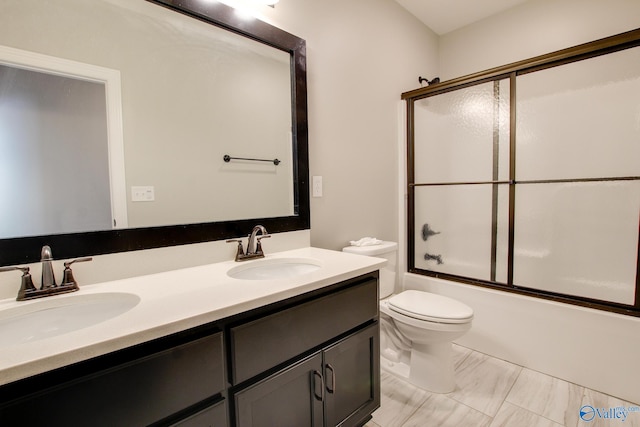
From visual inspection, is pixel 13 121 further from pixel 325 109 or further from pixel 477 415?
pixel 477 415

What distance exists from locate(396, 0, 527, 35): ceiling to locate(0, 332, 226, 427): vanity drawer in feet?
8.76

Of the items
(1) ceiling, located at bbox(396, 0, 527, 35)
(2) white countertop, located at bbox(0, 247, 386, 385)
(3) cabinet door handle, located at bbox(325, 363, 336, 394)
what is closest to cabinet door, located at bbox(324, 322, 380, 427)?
(3) cabinet door handle, located at bbox(325, 363, 336, 394)

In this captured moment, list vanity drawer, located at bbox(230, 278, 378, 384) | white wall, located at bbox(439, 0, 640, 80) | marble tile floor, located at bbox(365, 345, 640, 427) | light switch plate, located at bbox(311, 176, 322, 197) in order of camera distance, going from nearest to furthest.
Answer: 1. vanity drawer, located at bbox(230, 278, 378, 384)
2. marble tile floor, located at bbox(365, 345, 640, 427)
3. light switch plate, located at bbox(311, 176, 322, 197)
4. white wall, located at bbox(439, 0, 640, 80)

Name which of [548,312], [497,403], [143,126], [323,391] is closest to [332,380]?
[323,391]

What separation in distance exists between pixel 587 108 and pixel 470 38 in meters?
1.27

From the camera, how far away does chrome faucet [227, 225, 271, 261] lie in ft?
4.36

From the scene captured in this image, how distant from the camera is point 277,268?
1374 mm

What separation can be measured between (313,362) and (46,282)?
861 mm

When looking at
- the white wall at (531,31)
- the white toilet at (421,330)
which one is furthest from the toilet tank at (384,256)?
the white wall at (531,31)

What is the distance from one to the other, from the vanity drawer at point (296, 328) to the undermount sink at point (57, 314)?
35cm

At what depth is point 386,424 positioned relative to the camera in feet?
4.68

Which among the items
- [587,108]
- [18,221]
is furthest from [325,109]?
[587,108]

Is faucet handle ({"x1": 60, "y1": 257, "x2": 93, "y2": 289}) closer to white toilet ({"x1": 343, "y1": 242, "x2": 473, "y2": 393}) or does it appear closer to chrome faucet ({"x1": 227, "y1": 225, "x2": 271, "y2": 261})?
chrome faucet ({"x1": 227, "y1": 225, "x2": 271, "y2": 261})

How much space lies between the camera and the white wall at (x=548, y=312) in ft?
5.19
